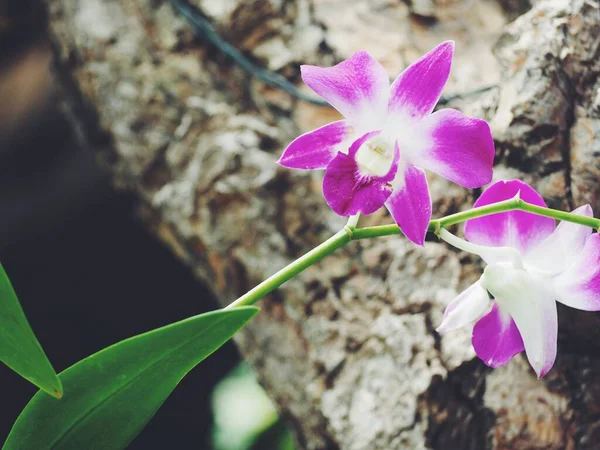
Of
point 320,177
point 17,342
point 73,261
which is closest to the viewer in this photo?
point 17,342

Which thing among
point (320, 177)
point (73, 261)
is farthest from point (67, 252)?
point (320, 177)

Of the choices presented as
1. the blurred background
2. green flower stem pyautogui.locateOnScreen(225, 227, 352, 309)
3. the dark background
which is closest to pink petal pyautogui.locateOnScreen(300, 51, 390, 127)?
green flower stem pyautogui.locateOnScreen(225, 227, 352, 309)

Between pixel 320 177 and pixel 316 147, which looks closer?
pixel 316 147

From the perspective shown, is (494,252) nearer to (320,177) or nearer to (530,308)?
(530,308)

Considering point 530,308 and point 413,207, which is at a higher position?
point 413,207

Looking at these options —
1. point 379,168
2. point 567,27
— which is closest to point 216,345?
point 379,168

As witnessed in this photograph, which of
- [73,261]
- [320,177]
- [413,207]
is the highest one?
[413,207]

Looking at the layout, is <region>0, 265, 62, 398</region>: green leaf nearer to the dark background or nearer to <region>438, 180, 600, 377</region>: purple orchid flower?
<region>438, 180, 600, 377</region>: purple orchid flower

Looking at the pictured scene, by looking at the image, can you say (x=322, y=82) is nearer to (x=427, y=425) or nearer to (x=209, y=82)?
(x=427, y=425)
